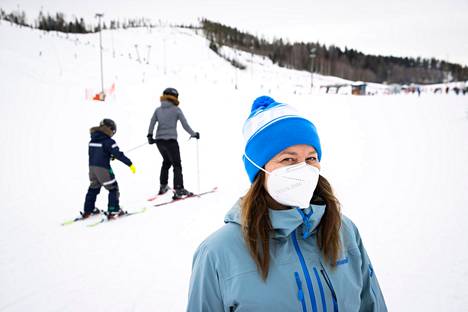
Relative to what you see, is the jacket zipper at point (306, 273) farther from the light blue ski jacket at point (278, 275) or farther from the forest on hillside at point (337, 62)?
the forest on hillside at point (337, 62)

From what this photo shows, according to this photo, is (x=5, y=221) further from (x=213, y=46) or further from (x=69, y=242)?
(x=213, y=46)

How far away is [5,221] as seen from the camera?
440 centimetres

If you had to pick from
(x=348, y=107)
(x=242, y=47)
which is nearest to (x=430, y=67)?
(x=242, y=47)

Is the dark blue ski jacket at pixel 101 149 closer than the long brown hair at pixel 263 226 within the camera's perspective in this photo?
No

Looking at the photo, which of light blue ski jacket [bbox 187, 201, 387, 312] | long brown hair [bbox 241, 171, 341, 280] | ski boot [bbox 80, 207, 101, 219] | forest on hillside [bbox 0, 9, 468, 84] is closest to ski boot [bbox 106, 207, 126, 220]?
ski boot [bbox 80, 207, 101, 219]

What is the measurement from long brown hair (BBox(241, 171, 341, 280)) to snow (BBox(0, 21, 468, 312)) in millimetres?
1742

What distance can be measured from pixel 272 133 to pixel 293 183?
261mm

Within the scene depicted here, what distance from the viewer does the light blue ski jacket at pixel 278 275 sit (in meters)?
1.13

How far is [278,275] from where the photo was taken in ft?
3.79

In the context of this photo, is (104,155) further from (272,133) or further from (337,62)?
(337,62)

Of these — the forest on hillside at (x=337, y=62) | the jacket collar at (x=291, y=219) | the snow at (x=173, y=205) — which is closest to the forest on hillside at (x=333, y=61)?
the forest on hillside at (x=337, y=62)

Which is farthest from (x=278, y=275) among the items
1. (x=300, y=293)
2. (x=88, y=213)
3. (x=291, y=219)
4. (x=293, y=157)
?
(x=88, y=213)

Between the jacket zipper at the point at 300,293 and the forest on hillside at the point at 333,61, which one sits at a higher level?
the forest on hillside at the point at 333,61

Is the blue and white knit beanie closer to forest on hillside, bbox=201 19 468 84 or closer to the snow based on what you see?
the snow
